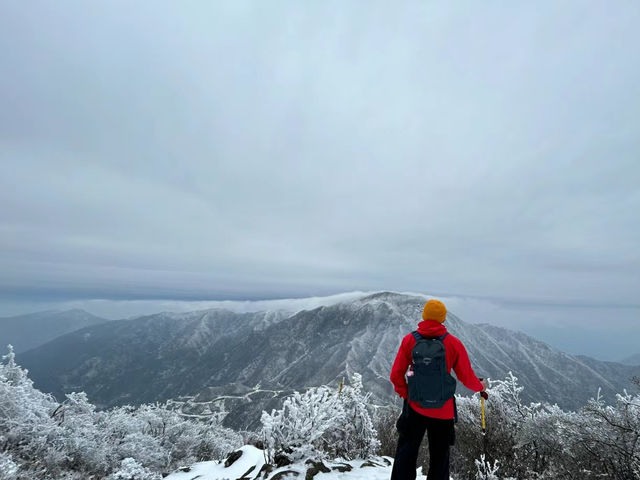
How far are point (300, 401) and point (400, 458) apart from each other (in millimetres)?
5694

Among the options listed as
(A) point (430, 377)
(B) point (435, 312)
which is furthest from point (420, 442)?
(B) point (435, 312)

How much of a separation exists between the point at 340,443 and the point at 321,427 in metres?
2.53

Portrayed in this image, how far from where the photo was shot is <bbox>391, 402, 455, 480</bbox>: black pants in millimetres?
5914

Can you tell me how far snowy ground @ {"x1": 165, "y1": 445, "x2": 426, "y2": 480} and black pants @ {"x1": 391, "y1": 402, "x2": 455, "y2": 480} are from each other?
318 cm

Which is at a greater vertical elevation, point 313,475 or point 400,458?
point 400,458

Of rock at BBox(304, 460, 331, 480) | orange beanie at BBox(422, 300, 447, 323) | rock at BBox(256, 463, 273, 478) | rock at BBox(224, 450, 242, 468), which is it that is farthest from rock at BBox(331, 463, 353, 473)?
rock at BBox(224, 450, 242, 468)

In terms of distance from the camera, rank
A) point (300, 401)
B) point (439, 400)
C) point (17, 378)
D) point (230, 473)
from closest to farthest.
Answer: point (439, 400), point (300, 401), point (230, 473), point (17, 378)

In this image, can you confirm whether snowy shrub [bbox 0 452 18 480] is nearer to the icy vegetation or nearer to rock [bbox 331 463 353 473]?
the icy vegetation

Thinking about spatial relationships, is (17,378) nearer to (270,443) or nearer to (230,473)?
(230,473)

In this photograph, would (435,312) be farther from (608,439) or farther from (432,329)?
(608,439)

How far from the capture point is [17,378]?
1966cm

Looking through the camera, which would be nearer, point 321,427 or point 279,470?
point 279,470

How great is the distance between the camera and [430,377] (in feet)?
18.7

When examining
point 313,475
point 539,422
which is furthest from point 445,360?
point 539,422
